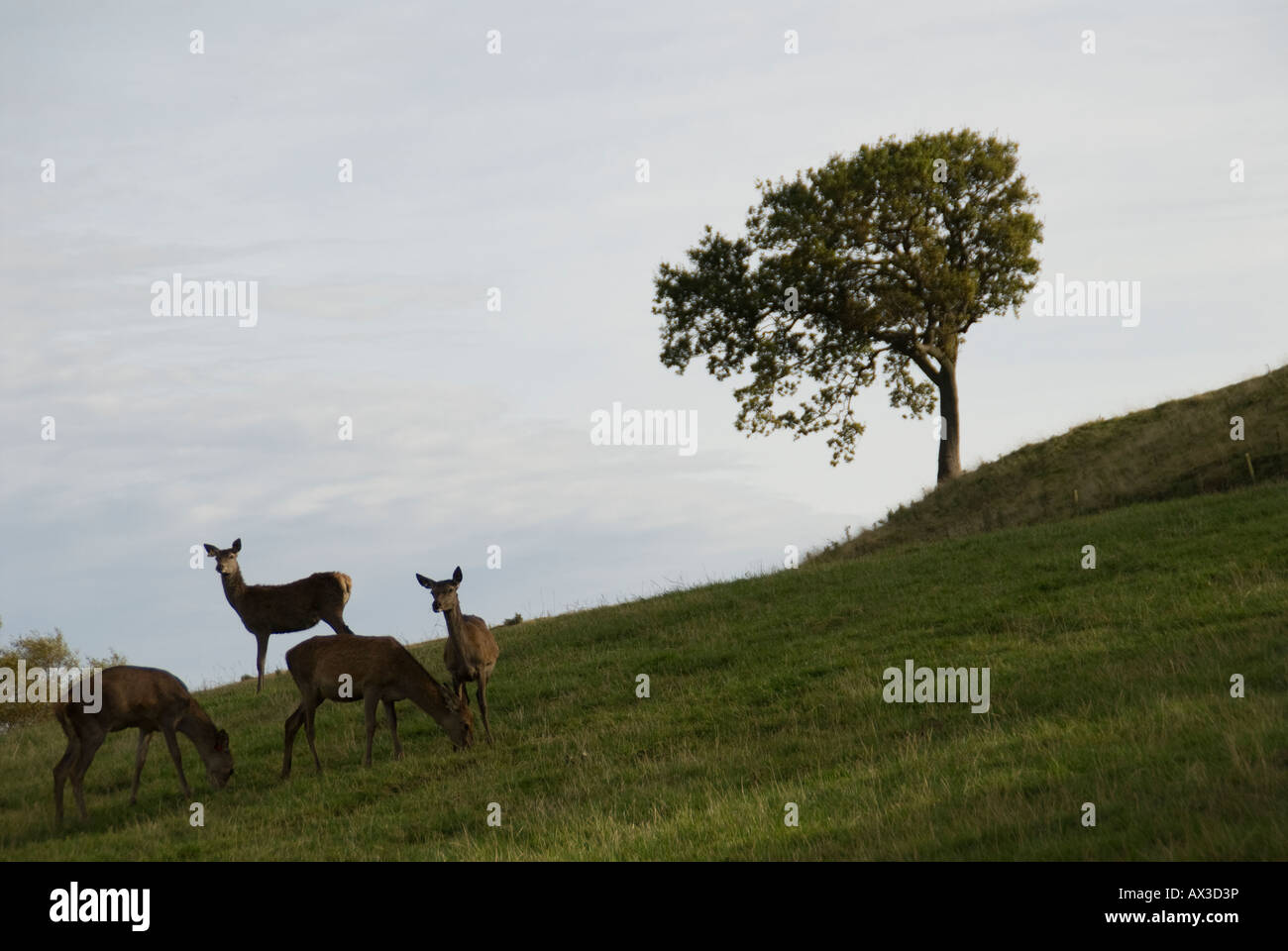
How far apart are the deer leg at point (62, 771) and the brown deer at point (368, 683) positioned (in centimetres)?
265

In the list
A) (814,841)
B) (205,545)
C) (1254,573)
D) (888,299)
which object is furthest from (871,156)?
(814,841)

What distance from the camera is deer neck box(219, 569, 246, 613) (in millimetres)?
23734

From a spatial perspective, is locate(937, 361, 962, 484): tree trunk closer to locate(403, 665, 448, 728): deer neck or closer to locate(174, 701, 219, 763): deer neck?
locate(403, 665, 448, 728): deer neck

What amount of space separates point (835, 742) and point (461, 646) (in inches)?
223

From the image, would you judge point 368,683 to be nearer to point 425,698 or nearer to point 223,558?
point 425,698

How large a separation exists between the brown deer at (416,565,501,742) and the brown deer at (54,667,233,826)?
3279mm

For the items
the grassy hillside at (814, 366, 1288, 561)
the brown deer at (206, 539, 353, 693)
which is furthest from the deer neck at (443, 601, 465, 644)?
the grassy hillside at (814, 366, 1288, 561)

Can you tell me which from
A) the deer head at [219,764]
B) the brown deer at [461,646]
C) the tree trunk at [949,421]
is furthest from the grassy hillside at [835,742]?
the tree trunk at [949,421]

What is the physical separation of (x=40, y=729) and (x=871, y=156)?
100ft

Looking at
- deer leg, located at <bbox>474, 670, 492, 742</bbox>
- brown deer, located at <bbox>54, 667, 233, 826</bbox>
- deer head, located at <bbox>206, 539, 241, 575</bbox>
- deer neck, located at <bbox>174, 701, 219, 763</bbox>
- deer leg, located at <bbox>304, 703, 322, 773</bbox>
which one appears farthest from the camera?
deer head, located at <bbox>206, 539, 241, 575</bbox>

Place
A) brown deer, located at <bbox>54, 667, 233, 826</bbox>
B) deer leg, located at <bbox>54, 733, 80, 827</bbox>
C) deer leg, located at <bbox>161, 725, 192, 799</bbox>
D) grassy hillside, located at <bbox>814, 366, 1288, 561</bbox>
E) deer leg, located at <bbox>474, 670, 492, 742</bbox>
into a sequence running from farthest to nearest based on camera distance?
grassy hillside, located at <bbox>814, 366, 1288, 561</bbox> < deer leg, located at <bbox>474, 670, 492, 742</bbox> < deer leg, located at <bbox>161, 725, 192, 799</bbox> < brown deer, located at <bbox>54, 667, 233, 826</bbox> < deer leg, located at <bbox>54, 733, 80, 827</bbox>

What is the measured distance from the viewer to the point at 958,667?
1748cm
